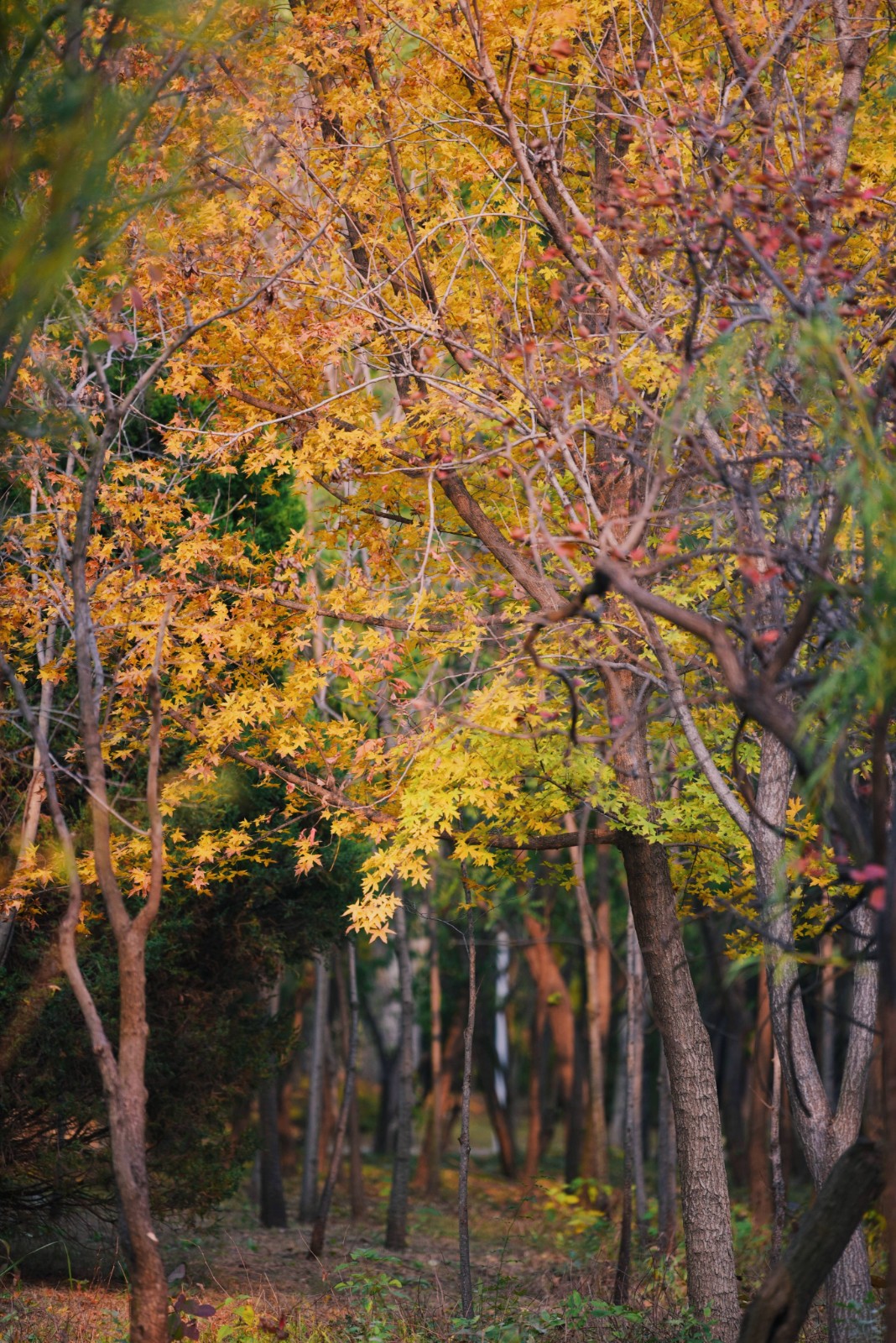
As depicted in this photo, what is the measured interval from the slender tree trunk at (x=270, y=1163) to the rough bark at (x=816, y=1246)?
10.2 m

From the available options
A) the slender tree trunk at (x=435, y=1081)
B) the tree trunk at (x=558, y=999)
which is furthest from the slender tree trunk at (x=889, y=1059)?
the tree trunk at (x=558, y=999)

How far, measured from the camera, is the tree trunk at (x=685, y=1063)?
8.48 m

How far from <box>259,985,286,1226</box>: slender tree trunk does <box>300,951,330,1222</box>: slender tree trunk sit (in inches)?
24.1

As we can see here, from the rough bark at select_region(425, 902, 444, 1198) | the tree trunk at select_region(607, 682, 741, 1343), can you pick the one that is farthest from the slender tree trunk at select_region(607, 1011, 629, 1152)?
the tree trunk at select_region(607, 682, 741, 1343)

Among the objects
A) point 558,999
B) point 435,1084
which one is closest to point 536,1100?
point 435,1084

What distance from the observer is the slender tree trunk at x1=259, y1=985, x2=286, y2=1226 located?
48.5ft

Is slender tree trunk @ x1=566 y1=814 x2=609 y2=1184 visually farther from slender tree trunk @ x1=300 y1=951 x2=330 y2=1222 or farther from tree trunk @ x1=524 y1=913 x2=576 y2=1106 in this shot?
slender tree trunk @ x1=300 y1=951 x2=330 y2=1222

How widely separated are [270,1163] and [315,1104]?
1.02 meters

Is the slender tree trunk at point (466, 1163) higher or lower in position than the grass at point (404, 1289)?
higher

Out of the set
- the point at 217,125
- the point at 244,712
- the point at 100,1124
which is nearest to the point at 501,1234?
the point at 100,1124

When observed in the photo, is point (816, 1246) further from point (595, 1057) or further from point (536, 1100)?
point (536, 1100)

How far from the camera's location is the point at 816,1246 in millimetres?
4969

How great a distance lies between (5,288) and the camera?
631 cm

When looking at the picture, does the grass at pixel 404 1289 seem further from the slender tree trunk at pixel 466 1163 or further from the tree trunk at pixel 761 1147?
the tree trunk at pixel 761 1147
